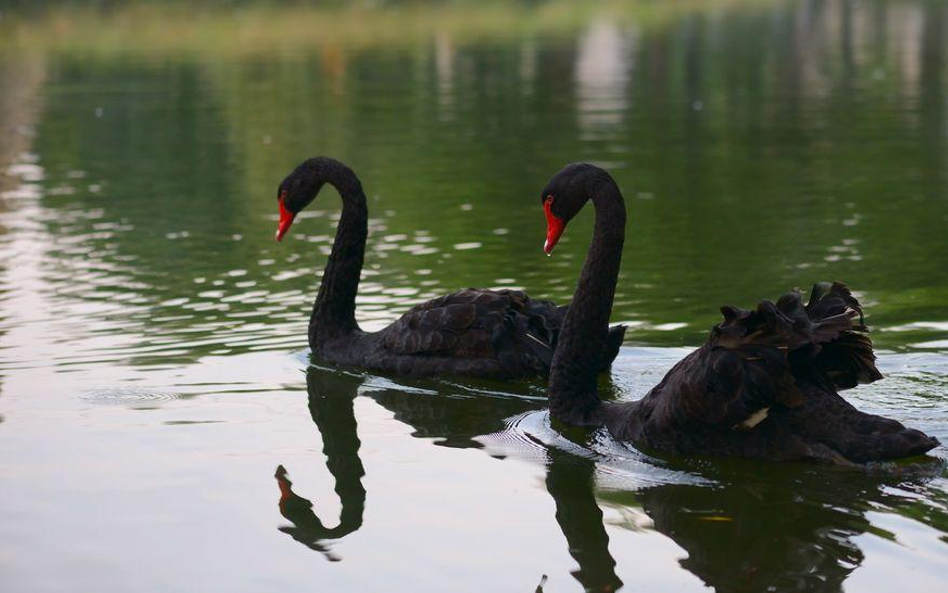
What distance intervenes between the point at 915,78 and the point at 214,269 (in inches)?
703

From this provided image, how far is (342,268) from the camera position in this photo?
27.1 ft

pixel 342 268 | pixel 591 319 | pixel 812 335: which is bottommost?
pixel 342 268

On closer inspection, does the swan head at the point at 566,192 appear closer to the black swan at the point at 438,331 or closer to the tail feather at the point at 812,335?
the black swan at the point at 438,331

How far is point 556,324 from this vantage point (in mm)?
7375

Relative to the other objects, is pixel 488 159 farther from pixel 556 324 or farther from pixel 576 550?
pixel 576 550

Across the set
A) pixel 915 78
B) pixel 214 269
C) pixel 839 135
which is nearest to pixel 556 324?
pixel 214 269

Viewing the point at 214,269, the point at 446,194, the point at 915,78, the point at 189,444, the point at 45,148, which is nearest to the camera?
the point at 189,444

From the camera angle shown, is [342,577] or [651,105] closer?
[342,577]

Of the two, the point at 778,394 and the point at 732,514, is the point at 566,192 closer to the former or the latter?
the point at 778,394

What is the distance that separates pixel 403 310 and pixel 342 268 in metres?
0.96

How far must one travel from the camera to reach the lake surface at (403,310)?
5.11 meters

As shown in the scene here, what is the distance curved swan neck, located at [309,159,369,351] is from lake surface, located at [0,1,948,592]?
24 centimetres

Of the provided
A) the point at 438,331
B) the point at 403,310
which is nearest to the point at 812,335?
the point at 438,331

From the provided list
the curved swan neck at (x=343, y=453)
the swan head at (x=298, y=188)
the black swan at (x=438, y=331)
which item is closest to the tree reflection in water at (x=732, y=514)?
the curved swan neck at (x=343, y=453)
